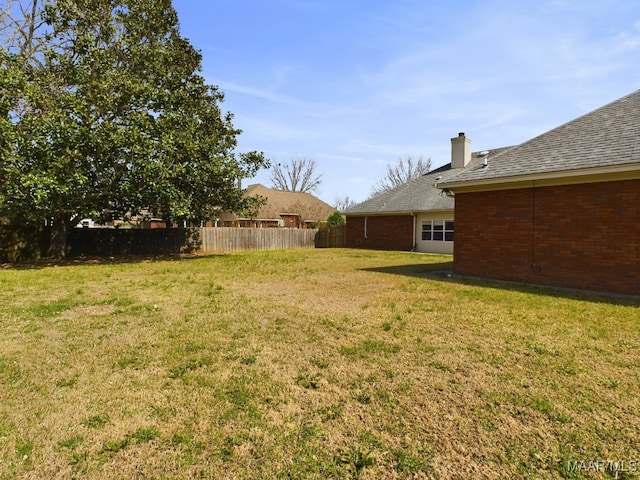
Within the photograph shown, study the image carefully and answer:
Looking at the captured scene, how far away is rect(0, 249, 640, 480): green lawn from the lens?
2.34m

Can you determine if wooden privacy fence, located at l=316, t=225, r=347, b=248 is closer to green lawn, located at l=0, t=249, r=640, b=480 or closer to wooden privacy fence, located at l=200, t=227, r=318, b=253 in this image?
wooden privacy fence, located at l=200, t=227, r=318, b=253

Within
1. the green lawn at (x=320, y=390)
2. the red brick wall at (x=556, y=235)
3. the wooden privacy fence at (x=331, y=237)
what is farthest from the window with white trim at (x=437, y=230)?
the green lawn at (x=320, y=390)

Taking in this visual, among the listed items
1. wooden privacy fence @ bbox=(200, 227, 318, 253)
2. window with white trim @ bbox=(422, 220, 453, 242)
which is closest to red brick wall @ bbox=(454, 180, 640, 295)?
window with white trim @ bbox=(422, 220, 453, 242)

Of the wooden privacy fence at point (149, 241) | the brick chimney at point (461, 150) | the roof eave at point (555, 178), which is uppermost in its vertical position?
the brick chimney at point (461, 150)

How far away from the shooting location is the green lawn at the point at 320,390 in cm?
234

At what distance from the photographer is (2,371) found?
370cm

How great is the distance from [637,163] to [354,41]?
783 cm

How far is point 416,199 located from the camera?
21828 millimetres

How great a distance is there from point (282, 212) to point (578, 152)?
3208cm

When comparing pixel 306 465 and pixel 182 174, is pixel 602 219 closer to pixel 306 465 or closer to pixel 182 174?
pixel 306 465

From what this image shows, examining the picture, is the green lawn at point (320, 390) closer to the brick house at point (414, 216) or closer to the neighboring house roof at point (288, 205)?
the brick house at point (414, 216)

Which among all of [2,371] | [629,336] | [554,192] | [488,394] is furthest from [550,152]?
[2,371]

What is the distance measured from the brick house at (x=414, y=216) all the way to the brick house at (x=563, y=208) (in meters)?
9.49

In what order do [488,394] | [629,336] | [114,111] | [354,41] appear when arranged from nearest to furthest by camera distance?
1. [488,394]
2. [629,336]
3. [354,41]
4. [114,111]
